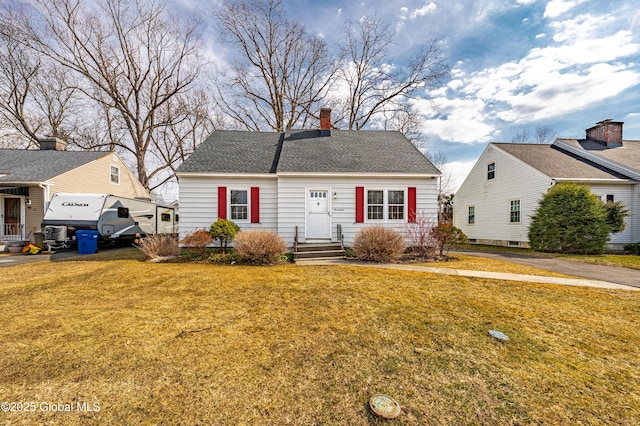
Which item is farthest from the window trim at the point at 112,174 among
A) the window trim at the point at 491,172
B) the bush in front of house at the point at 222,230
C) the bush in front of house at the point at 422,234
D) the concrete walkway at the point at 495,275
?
the window trim at the point at 491,172

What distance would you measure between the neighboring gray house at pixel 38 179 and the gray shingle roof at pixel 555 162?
25313mm

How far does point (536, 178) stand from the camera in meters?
13.1

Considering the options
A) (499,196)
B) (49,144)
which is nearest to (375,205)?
(499,196)

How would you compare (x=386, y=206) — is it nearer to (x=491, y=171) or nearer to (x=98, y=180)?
(x=491, y=171)

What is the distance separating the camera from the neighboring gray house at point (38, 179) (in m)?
13.1

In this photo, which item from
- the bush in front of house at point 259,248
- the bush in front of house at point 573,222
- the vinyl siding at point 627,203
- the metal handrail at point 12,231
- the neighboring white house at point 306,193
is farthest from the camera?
the metal handrail at point 12,231

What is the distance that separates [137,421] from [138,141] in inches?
982

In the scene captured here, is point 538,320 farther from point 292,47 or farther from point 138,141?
point 138,141

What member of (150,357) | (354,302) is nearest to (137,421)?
(150,357)

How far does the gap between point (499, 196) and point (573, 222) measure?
468 cm

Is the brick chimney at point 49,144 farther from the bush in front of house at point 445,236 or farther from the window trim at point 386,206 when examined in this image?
the bush in front of house at point 445,236

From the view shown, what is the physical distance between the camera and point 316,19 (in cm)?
1359

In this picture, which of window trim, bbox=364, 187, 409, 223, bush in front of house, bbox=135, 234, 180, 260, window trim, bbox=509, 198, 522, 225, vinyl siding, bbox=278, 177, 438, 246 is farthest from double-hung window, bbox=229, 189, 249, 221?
window trim, bbox=509, 198, 522, 225

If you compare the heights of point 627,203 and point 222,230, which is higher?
point 627,203
